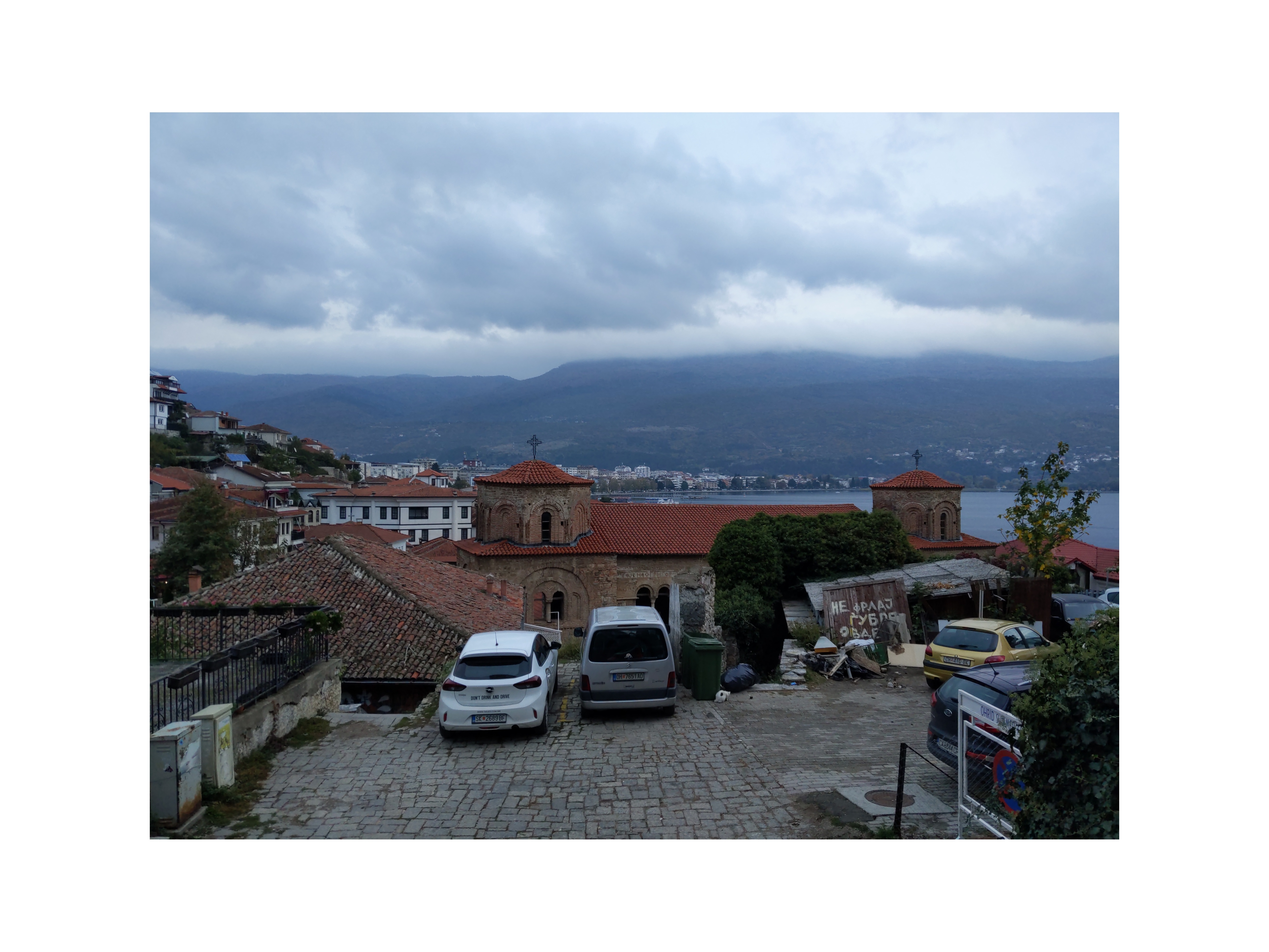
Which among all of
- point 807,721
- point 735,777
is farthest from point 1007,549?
point 735,777

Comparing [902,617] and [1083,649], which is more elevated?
[1083,649]

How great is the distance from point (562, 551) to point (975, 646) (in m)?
27.0

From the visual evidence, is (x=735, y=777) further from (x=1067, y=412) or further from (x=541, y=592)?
(x=1067, y=412)

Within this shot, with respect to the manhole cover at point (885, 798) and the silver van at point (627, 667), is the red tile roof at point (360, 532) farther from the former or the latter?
the manhole cover at point (885, 798)

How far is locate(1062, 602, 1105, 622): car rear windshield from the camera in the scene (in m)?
18.8

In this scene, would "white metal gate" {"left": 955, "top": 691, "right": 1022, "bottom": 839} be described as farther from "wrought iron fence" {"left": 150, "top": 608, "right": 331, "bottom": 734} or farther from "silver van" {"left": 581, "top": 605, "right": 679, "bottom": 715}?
"wrought iron fence" {"left": 150, "top": 608, "right": 331, "bottom": 734}

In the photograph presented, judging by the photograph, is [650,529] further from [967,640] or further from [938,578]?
[967,640]

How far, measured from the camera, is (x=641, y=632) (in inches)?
426

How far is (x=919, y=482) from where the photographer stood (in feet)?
147

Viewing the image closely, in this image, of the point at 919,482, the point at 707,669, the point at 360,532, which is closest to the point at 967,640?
the point at 707,669

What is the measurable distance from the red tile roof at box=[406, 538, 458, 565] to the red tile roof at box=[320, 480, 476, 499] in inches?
932

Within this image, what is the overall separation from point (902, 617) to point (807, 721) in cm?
697

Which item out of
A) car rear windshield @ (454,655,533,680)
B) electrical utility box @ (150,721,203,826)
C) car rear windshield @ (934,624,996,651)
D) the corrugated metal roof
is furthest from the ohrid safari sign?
electrical utility box @ (150,721,203,826)

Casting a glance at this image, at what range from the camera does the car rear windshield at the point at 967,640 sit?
12508mm
